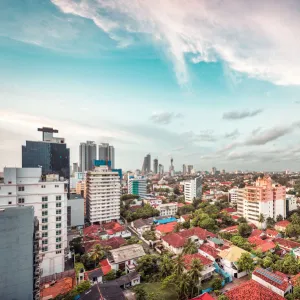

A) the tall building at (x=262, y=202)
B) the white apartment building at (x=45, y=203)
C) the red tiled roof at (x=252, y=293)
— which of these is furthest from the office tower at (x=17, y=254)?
the tall building at (x=262, y=202)

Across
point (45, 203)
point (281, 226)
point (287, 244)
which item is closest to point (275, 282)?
point (287, 244)

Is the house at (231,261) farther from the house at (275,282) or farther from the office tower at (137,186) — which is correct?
the office tower at (137,186)

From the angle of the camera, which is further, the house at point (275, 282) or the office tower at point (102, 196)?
the office tower at point (102, 196)

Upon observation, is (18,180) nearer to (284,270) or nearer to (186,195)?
(284,270)

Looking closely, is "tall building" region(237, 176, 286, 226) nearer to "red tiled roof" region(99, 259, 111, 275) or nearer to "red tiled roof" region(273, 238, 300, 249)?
"red tiled roof" region(273, 238, 300, 249)

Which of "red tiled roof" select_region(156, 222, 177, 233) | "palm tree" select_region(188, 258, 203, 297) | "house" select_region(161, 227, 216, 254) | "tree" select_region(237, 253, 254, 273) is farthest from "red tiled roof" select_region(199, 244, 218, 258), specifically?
"red tiled roof" select_region(156, 222, 177, 233)

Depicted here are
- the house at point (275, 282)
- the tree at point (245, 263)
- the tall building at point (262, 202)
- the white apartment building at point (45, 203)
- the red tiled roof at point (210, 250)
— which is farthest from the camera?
the tall building at point (262, 202)

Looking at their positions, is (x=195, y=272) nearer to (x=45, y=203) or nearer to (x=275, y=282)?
(x=275, y=282)
